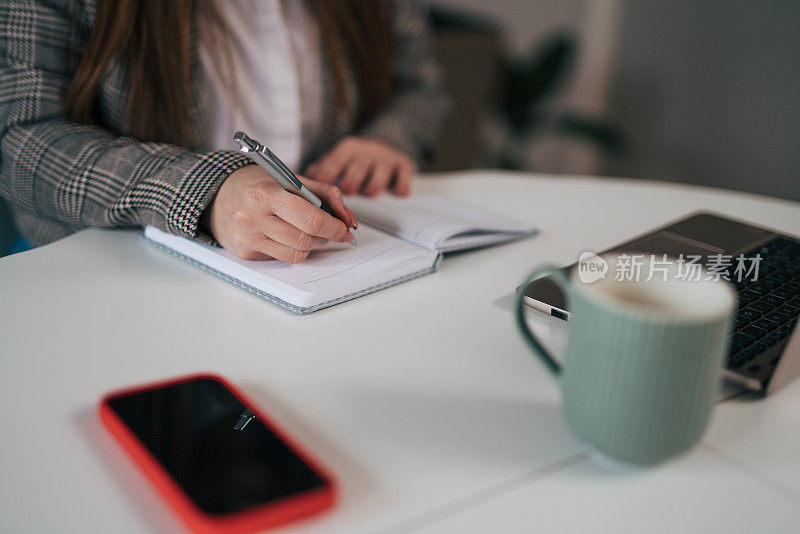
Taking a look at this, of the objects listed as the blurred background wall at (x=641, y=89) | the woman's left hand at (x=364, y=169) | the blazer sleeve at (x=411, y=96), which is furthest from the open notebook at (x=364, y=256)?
the blurred background wall at (x=641, y=89)

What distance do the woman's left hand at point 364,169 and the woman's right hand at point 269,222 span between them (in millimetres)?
272

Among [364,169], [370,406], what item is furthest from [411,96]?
[370,406]

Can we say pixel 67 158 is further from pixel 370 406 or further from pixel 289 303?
pixel 370 406

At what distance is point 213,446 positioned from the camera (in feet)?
1.54

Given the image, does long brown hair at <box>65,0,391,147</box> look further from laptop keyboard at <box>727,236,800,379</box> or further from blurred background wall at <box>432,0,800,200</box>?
blurred background wall at <box>432,0,800,200</box>

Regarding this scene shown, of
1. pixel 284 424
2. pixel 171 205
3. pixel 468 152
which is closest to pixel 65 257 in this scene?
pixel 171 205

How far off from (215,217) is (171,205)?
51 mm

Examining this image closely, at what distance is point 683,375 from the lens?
17.8 inches

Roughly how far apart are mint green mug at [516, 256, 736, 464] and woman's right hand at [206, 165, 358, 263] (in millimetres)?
316

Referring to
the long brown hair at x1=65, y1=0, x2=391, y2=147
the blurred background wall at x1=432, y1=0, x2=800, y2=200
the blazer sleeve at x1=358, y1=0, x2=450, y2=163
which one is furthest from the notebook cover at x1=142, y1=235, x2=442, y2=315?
the blurred background wall at x1=432, y1=0, x2=800, y2=200

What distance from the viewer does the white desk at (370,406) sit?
1.46ft

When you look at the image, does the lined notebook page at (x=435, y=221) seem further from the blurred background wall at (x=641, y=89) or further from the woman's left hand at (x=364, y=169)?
the blurred background wall at (x=641, y=89)

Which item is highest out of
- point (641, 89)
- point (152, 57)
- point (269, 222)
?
point (152, 57)

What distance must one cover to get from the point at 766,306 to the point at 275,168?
1.57 ft
